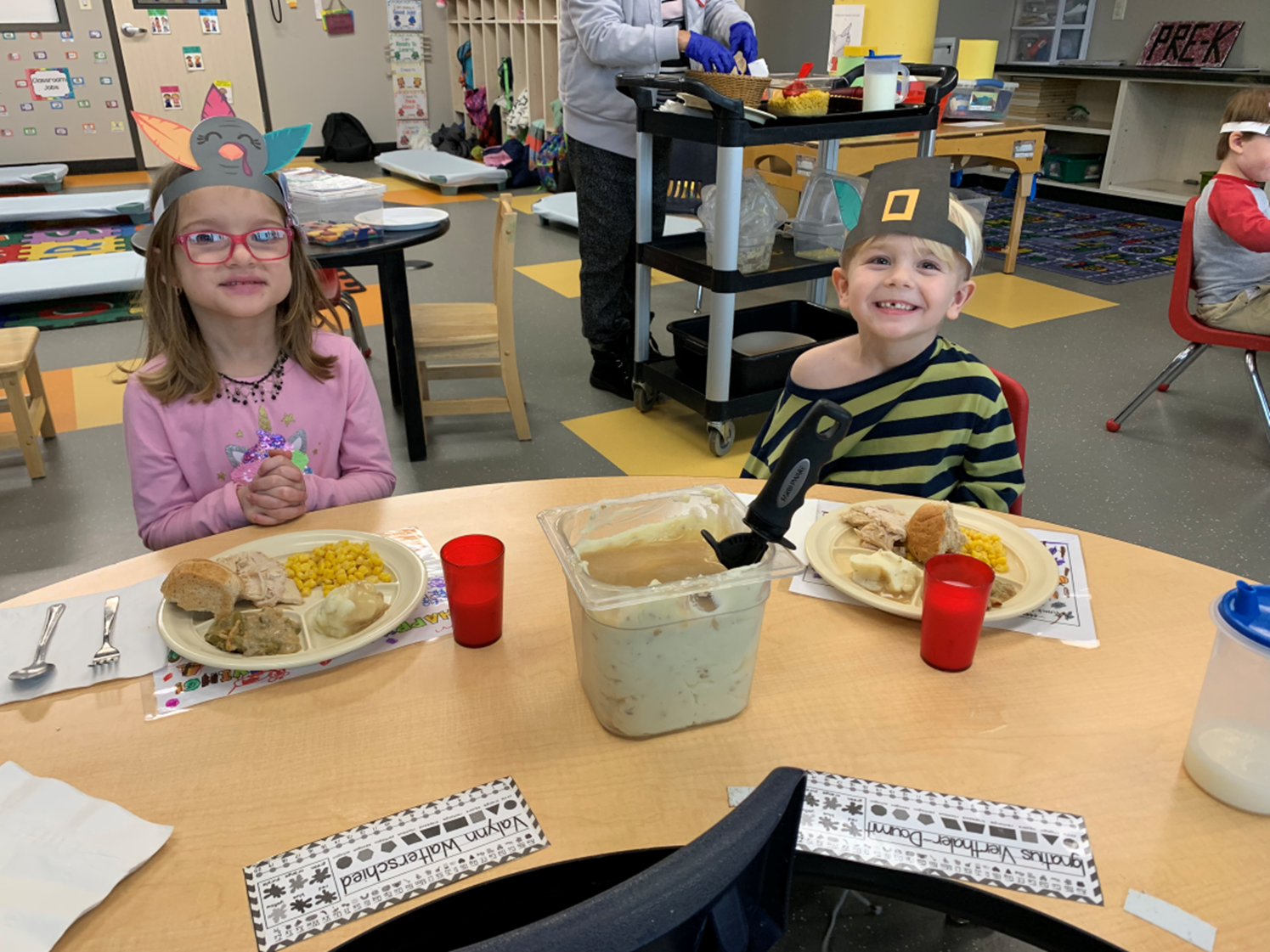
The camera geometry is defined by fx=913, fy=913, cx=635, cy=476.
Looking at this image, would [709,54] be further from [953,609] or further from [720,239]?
[953,609]

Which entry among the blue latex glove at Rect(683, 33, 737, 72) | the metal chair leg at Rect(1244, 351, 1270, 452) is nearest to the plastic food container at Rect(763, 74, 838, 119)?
the blue latex glove at Rect(683, 33, 737, 72)

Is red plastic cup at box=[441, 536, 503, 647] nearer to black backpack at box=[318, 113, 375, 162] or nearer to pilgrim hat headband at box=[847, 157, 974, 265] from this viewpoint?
pilgrim hat headband at box=[847, 157, 974, 265]

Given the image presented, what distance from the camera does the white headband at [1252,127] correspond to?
2709 millimetres

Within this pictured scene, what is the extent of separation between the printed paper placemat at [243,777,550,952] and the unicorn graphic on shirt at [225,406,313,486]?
0.82m

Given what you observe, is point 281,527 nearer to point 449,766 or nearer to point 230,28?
point 449,766

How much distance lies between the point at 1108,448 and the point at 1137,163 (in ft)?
14.5

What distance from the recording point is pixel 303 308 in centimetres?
146

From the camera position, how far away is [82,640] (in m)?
0.93

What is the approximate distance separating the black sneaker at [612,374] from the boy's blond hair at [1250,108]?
6.58ft

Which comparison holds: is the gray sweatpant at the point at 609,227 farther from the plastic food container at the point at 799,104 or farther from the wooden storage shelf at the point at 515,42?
the wooden storage shelf at the point at 515,42

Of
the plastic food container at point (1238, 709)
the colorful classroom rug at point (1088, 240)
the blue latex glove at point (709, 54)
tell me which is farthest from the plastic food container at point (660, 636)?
the colorful classroom rug at point (1088, 240)

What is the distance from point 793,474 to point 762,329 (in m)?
2.36

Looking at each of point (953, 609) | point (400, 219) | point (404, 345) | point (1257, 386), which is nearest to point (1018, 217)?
point (1257, 386)

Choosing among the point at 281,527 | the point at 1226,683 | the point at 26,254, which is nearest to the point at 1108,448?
the point at 1226,683
